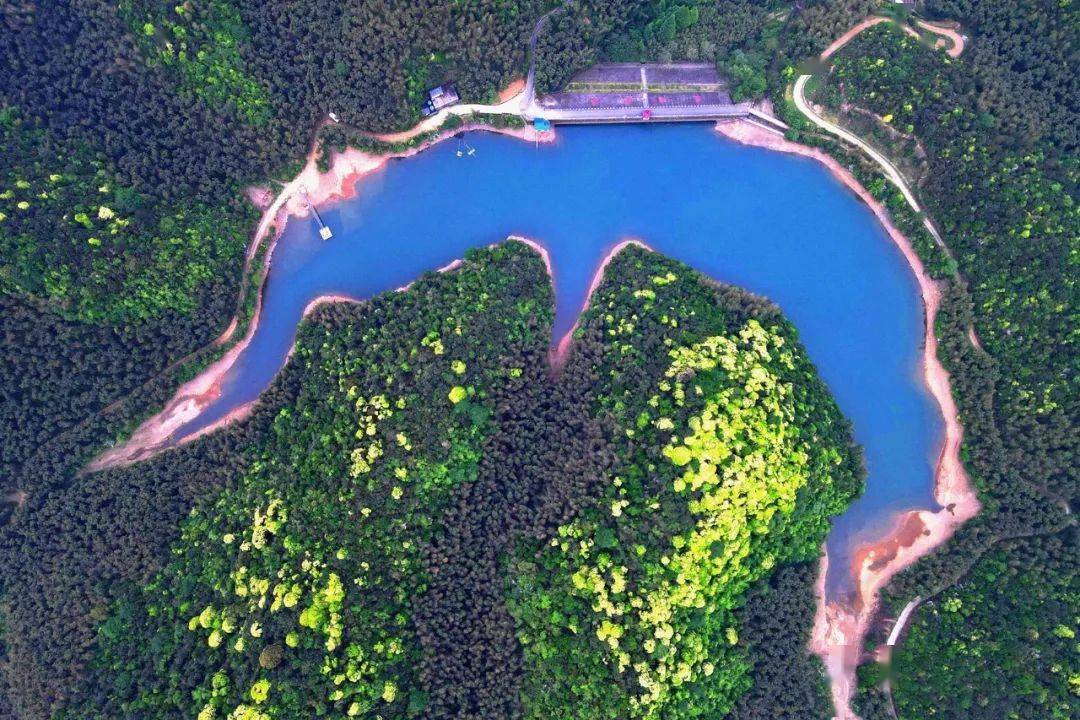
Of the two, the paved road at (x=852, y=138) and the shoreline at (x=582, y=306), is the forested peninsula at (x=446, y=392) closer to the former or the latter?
the paved road at (x=852, y=138)

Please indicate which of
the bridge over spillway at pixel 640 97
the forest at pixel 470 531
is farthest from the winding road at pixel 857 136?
the forest at pixel 470 531

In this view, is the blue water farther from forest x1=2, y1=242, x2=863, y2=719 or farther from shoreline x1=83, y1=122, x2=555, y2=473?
forest x1=2, y1=242, x2=863, y2=719

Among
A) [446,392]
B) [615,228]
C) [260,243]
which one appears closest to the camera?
[446,392]

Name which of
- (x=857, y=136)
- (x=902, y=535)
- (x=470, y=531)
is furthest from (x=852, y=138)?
(x=470, y=531)

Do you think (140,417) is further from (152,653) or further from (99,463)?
(152,653)

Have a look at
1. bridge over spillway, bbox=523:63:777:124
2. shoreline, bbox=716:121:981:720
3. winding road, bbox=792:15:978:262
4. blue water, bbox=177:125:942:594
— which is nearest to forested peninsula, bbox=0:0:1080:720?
winding road, bbox=792:15:978:262

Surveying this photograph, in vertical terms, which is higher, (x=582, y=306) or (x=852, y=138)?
(x=852, y=138)

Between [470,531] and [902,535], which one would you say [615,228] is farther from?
[902,535]
